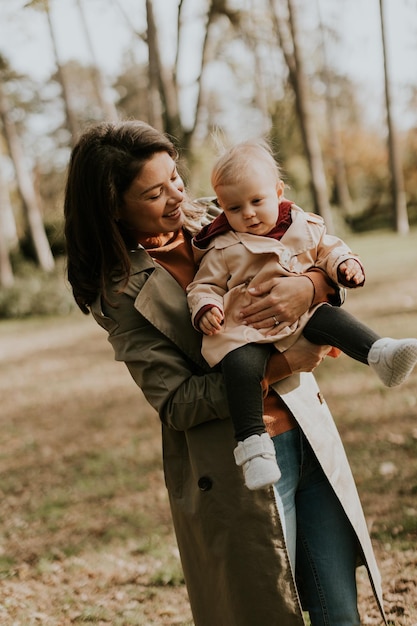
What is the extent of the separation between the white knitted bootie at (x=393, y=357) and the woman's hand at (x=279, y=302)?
0.84 ft

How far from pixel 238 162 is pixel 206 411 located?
802mm

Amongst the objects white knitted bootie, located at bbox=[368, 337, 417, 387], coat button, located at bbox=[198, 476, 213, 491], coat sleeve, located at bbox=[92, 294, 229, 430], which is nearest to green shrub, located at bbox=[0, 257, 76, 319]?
coat sleeve, located at bbox=[92, 294, 229, 430]

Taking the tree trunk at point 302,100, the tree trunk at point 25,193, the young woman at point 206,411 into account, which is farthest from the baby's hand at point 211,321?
the tree trunk at point 25,193

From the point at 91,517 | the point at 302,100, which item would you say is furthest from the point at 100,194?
the point at 302,100

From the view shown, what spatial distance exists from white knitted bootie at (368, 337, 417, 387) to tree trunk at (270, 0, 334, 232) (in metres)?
13.7

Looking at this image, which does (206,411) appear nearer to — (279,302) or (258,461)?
(258,461)

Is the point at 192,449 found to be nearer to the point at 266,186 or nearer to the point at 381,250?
the point at 266,186

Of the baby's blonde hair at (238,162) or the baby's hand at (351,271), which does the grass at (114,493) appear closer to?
the baby's hand at (351,271)

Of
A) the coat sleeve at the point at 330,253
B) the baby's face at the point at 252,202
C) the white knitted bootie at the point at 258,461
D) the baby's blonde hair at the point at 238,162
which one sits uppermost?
the baby's blonde hair at the point at 238,162

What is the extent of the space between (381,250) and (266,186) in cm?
1889

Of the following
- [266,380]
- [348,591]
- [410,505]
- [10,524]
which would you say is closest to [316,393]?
[266,380]

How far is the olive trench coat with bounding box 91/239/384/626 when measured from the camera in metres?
2.15

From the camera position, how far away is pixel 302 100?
16.0 metres

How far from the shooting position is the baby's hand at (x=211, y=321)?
2.08 meters
